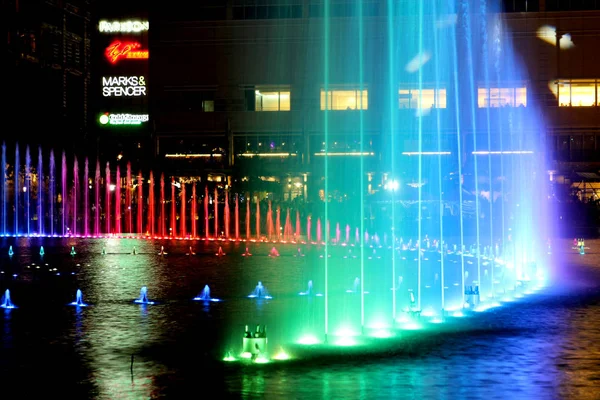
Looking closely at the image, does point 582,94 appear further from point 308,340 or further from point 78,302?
point 308,340

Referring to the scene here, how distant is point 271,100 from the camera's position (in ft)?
222

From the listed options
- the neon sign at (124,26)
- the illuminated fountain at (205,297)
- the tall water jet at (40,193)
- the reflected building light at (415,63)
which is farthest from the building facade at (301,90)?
the illuminated fountain at (205,297)

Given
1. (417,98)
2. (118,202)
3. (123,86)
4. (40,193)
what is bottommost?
(118,202)

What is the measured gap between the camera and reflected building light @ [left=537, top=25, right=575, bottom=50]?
66.1 meters

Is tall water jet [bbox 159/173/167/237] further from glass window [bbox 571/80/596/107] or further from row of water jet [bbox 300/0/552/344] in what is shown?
glass window [bbox 571/80/596/107]

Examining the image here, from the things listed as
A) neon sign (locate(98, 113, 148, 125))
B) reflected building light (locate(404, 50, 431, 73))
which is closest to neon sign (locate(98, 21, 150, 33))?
neon sign (locate(98, 113, 148, 125))

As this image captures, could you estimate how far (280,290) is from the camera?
20.1 metres

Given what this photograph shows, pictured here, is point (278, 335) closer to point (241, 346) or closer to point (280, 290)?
point (241, 346)

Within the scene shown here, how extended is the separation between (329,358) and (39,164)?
45183 mm

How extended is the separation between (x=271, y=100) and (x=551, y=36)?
19.4 metres

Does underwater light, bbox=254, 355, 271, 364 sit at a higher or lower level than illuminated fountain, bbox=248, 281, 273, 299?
lower

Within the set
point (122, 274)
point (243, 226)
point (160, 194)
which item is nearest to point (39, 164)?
point (160, 194)

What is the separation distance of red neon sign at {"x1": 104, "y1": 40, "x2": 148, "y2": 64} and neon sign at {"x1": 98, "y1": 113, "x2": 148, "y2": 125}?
4028mm

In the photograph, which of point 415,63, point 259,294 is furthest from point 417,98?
point 259,294
